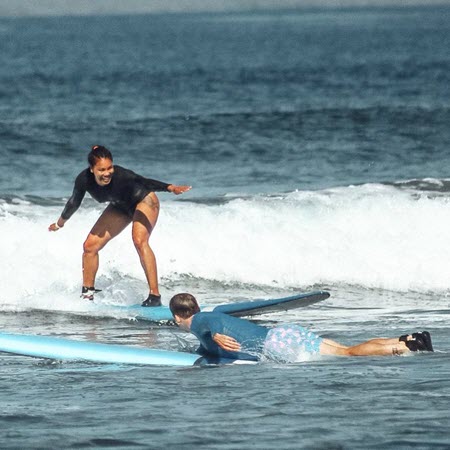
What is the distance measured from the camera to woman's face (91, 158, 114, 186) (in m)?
12.1

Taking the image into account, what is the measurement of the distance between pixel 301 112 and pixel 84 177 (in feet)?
63.5

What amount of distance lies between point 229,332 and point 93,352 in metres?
1.20

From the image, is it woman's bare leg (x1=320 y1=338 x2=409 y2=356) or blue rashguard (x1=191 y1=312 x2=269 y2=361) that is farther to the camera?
woman's bare leg (x1=320 y1=338 x2=409 y2=356)

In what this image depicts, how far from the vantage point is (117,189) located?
492 inches

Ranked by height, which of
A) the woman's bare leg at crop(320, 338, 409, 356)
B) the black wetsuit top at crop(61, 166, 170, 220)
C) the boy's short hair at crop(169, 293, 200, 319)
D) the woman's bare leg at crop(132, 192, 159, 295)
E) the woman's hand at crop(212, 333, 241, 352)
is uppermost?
the black wetsuit top at crop(61, 166, 170, 220)

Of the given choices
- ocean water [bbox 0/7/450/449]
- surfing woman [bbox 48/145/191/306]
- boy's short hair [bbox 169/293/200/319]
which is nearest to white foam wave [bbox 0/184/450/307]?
ocean water [bbox 0/7/450/449]

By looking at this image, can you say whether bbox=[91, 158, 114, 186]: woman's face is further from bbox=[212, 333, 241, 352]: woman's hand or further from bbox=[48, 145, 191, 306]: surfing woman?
bbox=[212, 333, 241, 352]: woman's hand

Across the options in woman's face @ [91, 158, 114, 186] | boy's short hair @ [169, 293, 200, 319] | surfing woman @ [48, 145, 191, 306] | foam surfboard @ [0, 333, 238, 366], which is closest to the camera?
boy's short hair @ [169, 293, 200, 319]

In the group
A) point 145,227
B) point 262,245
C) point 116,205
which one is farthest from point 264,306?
point 262,245

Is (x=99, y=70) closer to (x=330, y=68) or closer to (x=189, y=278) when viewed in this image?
(x=330, y=68)

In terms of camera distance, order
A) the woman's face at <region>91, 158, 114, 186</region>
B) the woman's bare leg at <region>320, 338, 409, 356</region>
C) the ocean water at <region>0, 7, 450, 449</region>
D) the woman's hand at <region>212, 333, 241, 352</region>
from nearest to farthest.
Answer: the ocean water at <region>0, 7, 450, 449</region>, the woman's hand at <region>212, 333, 241, 352</region>, the woman's bare leg at <region>320, 338, 409, 356</region>, the woman's face at <region>91, 158, 114, 186</region>

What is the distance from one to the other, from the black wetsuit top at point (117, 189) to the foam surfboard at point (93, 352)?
183cm

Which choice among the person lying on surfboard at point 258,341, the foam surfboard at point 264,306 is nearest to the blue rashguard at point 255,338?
the person lying on surfboard at point 258,341

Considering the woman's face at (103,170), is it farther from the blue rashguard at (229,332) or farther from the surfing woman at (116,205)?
the blue rashguard at (229,332)
